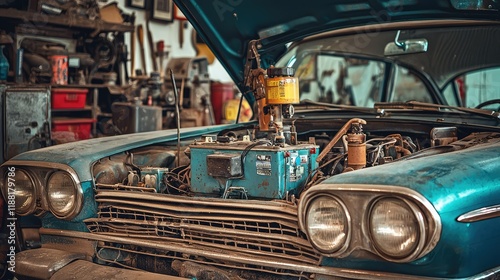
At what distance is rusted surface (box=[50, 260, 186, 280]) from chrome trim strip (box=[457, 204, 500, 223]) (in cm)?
97

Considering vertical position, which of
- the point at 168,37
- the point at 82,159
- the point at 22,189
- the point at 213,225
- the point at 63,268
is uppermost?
the point at 168,37

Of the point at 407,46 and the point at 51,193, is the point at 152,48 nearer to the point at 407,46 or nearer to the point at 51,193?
the point at 407,46

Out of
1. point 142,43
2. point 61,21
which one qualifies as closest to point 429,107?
point 61,21

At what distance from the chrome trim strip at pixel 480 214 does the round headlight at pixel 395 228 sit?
0.14m

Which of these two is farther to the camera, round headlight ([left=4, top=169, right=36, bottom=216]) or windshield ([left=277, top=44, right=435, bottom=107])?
windshield ([left=277, top=44, right=435, bottom=107])

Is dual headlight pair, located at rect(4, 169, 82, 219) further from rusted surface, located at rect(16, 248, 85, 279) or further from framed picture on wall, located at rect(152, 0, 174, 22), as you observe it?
framed picture on wall, located at rect(152, 0, 174, 22)

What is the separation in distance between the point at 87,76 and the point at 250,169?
5004 mm

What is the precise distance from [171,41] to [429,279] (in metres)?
7.72

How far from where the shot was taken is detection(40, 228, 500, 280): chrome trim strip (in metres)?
1.83

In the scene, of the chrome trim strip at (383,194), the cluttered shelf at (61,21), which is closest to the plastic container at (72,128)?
the cluttered shelf at (61,21)

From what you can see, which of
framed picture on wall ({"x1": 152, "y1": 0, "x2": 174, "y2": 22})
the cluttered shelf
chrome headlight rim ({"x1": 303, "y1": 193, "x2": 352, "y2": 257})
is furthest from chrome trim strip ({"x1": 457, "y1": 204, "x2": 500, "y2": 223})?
framed picture on wall ({"x1": 152, "y1": 0, "x2": 174, "y2": 22})

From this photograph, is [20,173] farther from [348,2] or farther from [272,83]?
[348,2]

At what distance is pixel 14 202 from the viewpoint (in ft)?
8.65

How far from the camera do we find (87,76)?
22.6ft
